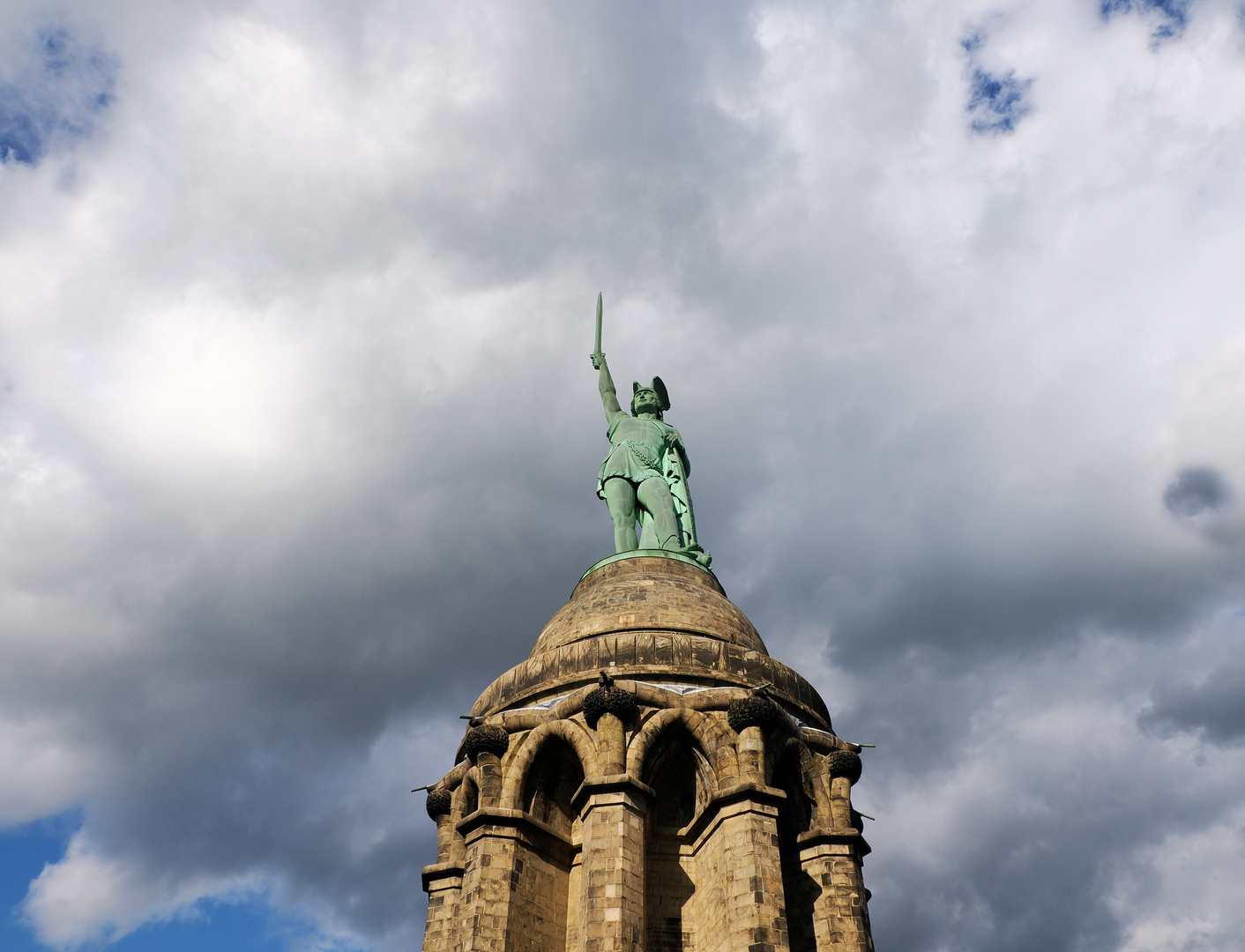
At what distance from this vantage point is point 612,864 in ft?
51.4

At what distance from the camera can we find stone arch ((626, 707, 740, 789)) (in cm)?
1709

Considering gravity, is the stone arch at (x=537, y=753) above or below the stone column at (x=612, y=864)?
above

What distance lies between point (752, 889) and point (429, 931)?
22.0ft

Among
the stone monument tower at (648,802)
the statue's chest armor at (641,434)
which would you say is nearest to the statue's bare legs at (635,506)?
the statue's chest armor at (641,434)

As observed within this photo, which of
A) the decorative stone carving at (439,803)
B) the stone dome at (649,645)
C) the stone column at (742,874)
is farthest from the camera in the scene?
the decorative stone carving at (439,803)

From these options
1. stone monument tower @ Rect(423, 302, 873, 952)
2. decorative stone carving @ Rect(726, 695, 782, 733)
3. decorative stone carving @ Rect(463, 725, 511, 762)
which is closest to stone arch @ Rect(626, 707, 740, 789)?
stone monument tower @ Rect(423, 302, 873, 952)

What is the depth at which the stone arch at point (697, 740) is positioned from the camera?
673 inches

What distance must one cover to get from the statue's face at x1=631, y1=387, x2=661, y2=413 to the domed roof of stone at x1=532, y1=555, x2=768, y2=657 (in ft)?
22.2

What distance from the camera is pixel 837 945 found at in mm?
16812

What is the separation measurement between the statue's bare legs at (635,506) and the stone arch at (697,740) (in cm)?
689

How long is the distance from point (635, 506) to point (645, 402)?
4.12m

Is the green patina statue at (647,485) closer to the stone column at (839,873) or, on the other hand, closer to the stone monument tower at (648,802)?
the stone monument tower at (648,802)

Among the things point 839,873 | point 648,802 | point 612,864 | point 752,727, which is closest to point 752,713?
point 752,727

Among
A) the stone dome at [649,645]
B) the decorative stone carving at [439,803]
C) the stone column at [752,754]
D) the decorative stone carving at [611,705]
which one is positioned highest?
the stone dome at [649,645]
